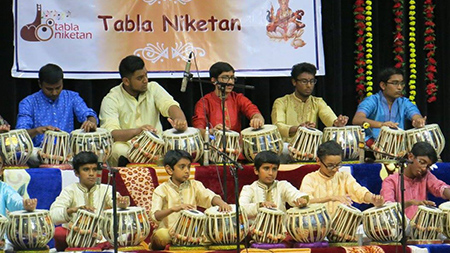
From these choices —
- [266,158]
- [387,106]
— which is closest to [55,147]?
[266,158]

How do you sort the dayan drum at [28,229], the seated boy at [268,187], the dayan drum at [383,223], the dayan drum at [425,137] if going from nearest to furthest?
the dayan drum at [28,229] < the dayan drum at [383,223] < the seated boy at [268,187] < the dayan drum at [425,137]

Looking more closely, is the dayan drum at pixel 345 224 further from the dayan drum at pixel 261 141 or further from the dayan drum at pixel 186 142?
the dayan drum at pixel 186 142

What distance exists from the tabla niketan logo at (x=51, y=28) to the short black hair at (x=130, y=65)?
30.0 inches

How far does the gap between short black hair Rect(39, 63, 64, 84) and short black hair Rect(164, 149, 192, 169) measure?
1.29 meters

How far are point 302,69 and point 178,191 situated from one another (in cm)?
179

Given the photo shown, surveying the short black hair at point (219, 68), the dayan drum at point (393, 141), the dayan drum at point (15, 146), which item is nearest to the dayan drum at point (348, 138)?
the dayan drum at point (393, 141)

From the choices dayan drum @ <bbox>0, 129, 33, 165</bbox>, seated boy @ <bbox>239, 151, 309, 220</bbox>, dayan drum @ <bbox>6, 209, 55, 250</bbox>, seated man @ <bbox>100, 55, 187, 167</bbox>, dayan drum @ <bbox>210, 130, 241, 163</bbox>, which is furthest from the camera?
seated man @ <bbox>100, 55, 187, 167</bbox>

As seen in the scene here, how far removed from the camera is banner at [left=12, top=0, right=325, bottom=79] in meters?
8.97

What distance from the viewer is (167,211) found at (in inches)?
282

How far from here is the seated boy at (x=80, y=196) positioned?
7199mm

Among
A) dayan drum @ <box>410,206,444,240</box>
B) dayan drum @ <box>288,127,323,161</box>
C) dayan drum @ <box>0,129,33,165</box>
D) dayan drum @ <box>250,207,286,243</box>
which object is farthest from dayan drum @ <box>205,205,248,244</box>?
dayan drum @ <box>0,129,33,165</box>

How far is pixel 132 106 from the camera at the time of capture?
8516 millimetres

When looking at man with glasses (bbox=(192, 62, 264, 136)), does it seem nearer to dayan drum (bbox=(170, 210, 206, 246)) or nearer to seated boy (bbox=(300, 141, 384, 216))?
seated boy (bbox=(300, 141, 384, 216))

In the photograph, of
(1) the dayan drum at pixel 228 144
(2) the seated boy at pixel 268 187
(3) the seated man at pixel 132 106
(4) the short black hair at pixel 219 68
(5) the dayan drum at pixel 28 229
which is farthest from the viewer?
(4) the short black hair at pixel 219 68
